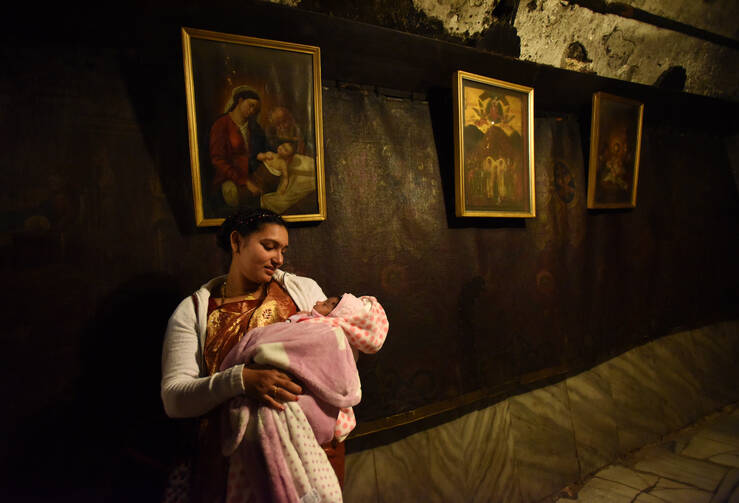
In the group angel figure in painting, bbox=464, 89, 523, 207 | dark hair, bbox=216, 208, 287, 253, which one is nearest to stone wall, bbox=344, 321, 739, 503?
→ dark hair, bbox=216, 208, 287, 253

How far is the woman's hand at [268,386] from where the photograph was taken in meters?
1.21

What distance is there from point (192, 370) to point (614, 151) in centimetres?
337

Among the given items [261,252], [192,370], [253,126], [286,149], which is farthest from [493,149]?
[192,370]

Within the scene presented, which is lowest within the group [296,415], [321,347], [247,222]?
[296,415]

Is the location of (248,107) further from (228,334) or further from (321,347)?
(321,347)

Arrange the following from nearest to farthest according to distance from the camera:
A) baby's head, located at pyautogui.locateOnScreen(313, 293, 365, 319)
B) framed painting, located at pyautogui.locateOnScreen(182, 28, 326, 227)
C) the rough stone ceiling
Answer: baby's head, located at pyautogui.locateOnScreen(313, 293, 365, 319) < framed painting, located at pyautogui.locateOnScreen(182, 28, 326, 227) < the rough stone ceiling

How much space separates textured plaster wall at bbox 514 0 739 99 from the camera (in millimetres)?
2670

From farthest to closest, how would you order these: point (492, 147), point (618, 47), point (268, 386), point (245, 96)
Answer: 1. point (618, 47)
2. point (492, 147)
3. point (245, 96)
4. point (268, 386)

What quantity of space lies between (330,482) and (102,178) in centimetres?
154

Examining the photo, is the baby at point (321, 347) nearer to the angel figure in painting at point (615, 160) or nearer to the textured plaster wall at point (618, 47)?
the textured plaster wall at point (618, 47)

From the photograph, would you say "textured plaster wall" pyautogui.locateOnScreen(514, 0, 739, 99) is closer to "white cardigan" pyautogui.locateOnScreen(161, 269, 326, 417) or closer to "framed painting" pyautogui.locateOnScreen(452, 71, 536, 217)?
"framed painting" pyautogui.locateOnScreen(452, 71, 536, 217)

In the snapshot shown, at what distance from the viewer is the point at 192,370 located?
1360mm

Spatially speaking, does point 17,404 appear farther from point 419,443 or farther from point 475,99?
point 475,99

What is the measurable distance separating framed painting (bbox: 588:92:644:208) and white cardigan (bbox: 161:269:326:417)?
104 inches
